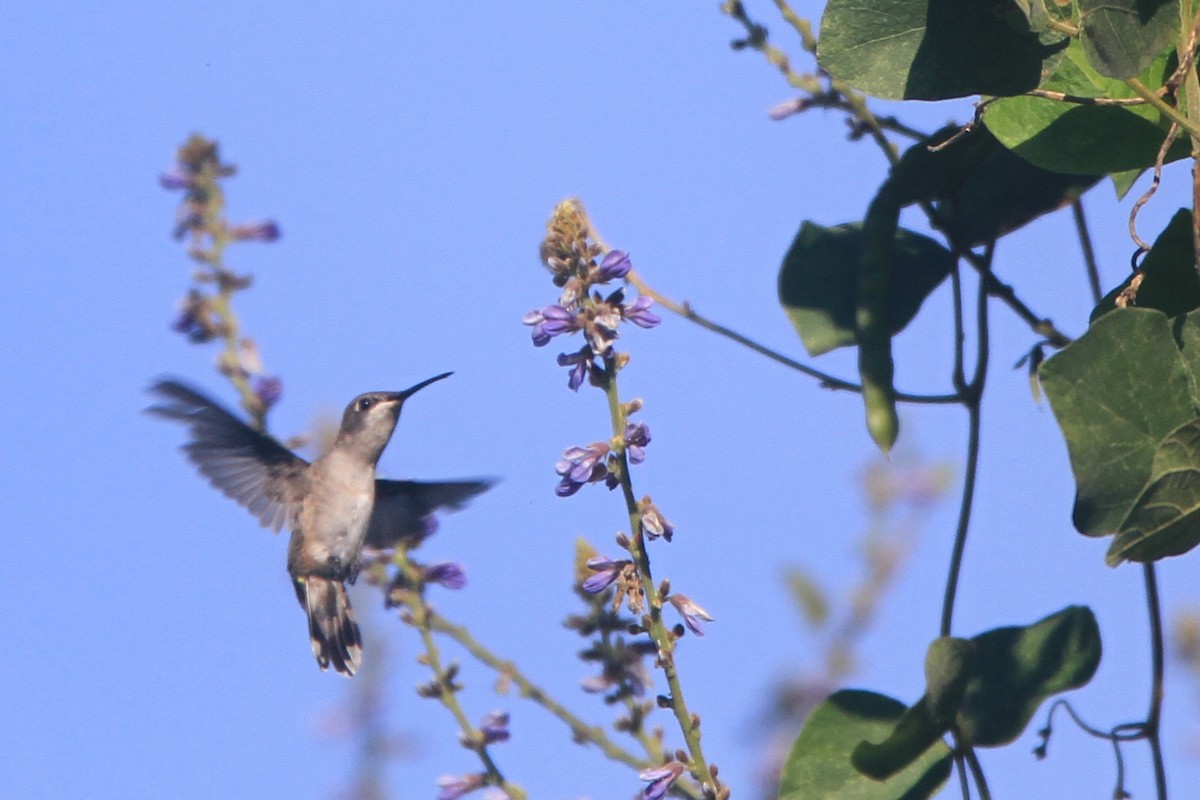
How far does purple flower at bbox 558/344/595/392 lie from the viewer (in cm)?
211

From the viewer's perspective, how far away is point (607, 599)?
2.55 meters

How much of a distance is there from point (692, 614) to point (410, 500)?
2283 mm

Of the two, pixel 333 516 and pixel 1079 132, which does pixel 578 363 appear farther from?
pixel 333 516

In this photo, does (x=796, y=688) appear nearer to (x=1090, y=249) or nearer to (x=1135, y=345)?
(x=1090, y=249)

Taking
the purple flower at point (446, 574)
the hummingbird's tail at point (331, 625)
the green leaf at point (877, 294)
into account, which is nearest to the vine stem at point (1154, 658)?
the green leaf at point (877, 294)

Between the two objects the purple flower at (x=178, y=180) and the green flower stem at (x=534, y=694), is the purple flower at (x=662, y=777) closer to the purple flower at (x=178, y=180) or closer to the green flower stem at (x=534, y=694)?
the green flower stem at (x=534, y=694)

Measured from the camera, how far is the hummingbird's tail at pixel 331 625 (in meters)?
4.48

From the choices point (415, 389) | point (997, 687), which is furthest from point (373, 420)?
point (997, 687)

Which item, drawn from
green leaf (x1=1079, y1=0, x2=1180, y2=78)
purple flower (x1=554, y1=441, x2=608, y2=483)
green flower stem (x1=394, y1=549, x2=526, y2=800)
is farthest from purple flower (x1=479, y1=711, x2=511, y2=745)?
green leaf (x1=1079, y1=0, x2=1180, y2=78)

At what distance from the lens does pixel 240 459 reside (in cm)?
440

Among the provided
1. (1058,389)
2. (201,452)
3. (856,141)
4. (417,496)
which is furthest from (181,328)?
(1058,389)

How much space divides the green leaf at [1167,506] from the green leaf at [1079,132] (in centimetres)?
57

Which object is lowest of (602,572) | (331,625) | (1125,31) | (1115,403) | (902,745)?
(902,745)

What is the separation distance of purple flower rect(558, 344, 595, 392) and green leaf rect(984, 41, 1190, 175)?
655mm
